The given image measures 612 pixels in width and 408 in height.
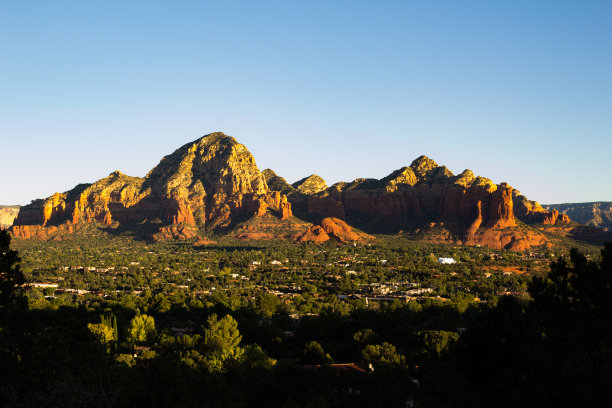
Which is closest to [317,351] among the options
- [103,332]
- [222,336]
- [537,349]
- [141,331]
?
[222,336]

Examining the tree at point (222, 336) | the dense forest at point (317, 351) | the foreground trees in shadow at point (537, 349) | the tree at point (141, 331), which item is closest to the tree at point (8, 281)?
the dense forest at point (317, 351)

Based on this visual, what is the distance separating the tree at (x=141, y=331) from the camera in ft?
178

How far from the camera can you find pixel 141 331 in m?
55.5

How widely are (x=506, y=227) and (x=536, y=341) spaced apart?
160189 millimetres

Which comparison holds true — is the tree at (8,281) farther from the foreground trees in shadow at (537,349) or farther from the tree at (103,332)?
the foreground trees in shadow at (537,349)

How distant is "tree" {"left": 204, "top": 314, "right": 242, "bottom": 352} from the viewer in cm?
4850

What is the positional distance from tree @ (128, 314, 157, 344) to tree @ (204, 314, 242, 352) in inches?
239

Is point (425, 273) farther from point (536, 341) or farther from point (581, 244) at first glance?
point (536, 341)

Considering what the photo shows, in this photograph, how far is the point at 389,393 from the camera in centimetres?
2830

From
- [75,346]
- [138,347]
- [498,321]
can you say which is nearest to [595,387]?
[498,321]

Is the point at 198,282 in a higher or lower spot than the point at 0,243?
lower

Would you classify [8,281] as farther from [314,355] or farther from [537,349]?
[537,349]

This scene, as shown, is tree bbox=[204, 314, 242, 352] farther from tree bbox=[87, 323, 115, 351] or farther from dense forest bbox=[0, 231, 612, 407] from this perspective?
tree bbox=[87, 323, 115, 351]

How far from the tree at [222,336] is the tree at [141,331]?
606 centimetres
